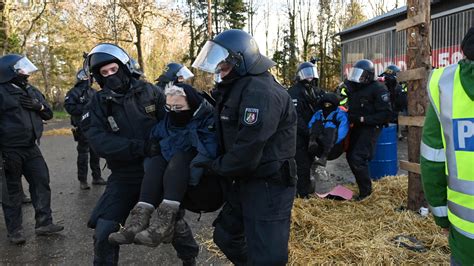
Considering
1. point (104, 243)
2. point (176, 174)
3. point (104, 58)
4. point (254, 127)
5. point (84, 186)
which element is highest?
point (104, 58)

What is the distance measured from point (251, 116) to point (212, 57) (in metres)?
0.55

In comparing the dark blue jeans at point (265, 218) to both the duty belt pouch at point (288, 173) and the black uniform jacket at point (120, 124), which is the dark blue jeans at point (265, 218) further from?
the black uniform jacket at point (120, 124)

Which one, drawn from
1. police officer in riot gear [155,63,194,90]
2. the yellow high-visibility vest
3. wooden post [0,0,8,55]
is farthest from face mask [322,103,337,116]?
wooden post [0,0,8,55]

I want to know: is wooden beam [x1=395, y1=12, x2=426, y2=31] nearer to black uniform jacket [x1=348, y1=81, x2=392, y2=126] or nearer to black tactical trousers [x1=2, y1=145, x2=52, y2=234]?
black uniform jacket [x1=348, y1=81, x2=392, y2=126]

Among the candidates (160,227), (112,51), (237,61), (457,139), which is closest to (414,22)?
(237,61)

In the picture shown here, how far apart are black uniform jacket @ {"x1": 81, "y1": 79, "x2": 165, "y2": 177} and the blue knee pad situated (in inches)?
17.0

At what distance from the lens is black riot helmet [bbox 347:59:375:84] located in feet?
19.4

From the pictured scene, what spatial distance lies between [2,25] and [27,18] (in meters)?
4.55

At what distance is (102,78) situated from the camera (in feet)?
11.0

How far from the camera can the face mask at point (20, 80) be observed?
4762 millimetres

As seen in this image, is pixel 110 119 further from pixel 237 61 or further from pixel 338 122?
pixel 338 122

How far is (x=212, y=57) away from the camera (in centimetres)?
270

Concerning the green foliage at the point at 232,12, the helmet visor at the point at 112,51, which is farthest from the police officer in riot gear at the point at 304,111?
the green foliage at the point at 232,12

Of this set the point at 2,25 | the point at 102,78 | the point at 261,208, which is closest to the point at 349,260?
the point at 261,208
